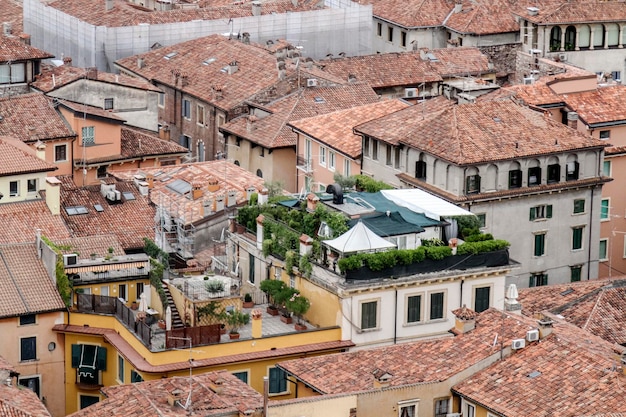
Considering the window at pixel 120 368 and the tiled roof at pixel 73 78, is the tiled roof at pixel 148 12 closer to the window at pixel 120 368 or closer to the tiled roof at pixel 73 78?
the tiled roof at pixel 73 78

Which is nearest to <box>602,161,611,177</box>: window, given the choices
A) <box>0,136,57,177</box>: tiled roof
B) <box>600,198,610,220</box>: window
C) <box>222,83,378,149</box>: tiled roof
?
<box>600,198,610,220</box>: window

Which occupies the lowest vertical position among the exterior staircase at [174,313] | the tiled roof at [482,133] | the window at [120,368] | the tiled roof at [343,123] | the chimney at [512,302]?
the window at [120,368]

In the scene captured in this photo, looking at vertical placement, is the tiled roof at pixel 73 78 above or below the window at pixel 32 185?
above

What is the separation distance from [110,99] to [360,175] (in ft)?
76.0

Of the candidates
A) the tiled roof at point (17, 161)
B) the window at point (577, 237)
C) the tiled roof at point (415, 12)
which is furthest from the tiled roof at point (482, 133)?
the tiled roof at point (415, 12)

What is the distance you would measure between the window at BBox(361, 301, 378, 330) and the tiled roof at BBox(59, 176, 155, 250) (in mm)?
15540

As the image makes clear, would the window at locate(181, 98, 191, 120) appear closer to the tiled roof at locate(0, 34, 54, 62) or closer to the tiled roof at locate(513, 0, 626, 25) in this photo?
the tiled roof at locate(0, 34, 54, 62)

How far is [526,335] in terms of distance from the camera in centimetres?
8512

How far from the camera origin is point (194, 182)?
107m

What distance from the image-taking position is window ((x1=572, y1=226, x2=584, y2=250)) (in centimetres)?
10731

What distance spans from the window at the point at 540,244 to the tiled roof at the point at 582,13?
30.1 metres

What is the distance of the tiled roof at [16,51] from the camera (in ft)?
407

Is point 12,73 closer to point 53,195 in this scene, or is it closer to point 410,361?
point 53,195

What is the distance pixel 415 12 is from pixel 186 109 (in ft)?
73.4
